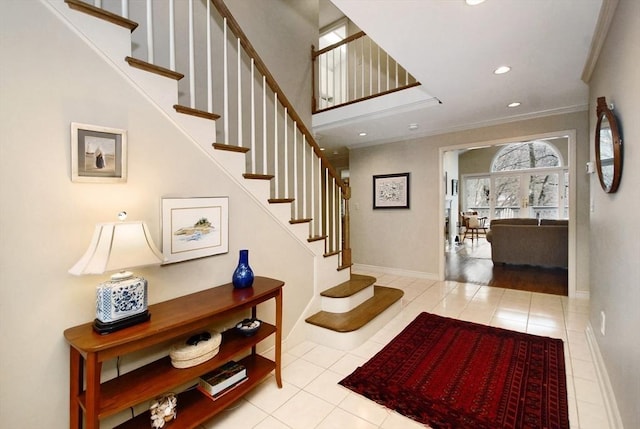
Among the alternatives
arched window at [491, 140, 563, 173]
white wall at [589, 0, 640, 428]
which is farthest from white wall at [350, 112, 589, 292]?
arched window at [491, 140, 563, 173]

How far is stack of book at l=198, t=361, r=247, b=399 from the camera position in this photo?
1.69 meters

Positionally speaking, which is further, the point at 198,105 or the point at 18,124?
the point at 198,105

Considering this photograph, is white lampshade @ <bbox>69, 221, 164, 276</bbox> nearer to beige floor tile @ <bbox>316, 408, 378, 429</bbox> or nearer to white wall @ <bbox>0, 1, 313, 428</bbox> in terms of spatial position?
white wall @ <bbox>0, 1, 313, 428</bbox>

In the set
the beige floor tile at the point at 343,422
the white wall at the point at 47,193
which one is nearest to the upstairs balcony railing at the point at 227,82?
the white wall at the point at 47,193

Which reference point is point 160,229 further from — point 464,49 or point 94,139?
point 464,49

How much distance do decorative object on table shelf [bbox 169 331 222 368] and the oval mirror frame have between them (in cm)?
256

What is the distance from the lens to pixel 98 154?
4.66ft

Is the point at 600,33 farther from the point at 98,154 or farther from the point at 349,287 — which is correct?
the point at 98,154

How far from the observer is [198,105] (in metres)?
2.73

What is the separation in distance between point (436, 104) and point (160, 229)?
10.6ft

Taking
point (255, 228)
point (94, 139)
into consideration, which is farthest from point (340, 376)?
point (94, 139)

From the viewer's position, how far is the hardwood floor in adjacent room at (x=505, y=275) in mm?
4305

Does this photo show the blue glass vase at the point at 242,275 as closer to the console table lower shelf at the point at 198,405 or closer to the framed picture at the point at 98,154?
the console table lower shelf at the point at 198,405

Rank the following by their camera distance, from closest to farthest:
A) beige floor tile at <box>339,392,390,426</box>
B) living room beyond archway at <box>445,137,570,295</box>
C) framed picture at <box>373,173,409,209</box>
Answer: beige floor tile at <box>339,392,390,426</box> → framed picture at <box>373,173,409,209</box> → living room beyond archway at <box>445,137,570,295</box>
